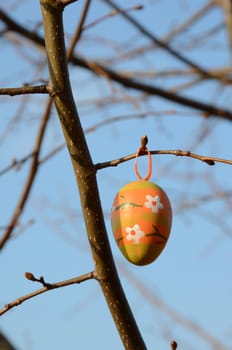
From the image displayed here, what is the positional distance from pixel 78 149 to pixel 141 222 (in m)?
0.15

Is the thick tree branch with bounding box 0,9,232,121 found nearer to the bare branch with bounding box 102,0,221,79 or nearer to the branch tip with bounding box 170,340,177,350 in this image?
the bare branch with bounding box 102,0,221,79

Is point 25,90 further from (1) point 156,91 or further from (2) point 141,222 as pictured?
(1) point 156,91

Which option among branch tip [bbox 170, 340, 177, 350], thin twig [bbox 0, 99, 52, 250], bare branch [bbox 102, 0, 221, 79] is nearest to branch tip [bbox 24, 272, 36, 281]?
branch tip [bbox 170, 340, 177, 350]

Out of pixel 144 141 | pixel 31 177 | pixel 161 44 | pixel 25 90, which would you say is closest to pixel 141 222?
pixel 144 141

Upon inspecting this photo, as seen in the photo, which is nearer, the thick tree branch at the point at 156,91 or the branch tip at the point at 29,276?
the branch tip at the point at 29,276

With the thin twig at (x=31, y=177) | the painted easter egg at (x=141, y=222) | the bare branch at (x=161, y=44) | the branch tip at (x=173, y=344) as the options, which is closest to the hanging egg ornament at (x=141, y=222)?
Result: the painted easter egg at (x=141, y=222)

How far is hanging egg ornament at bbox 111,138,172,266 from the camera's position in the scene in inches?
41.4

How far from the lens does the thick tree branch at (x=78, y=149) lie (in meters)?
0.99

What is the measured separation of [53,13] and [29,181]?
2.93ft

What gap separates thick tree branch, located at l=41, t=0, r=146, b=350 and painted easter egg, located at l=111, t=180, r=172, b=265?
0.04 metres

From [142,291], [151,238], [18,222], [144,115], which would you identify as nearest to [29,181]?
[18,222]

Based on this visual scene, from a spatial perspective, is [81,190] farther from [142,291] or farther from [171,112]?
[142,291]

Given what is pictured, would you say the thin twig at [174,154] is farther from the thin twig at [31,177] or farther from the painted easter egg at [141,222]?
the thin twig at [31,177]

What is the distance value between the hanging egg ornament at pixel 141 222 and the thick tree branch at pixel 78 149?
42mm
